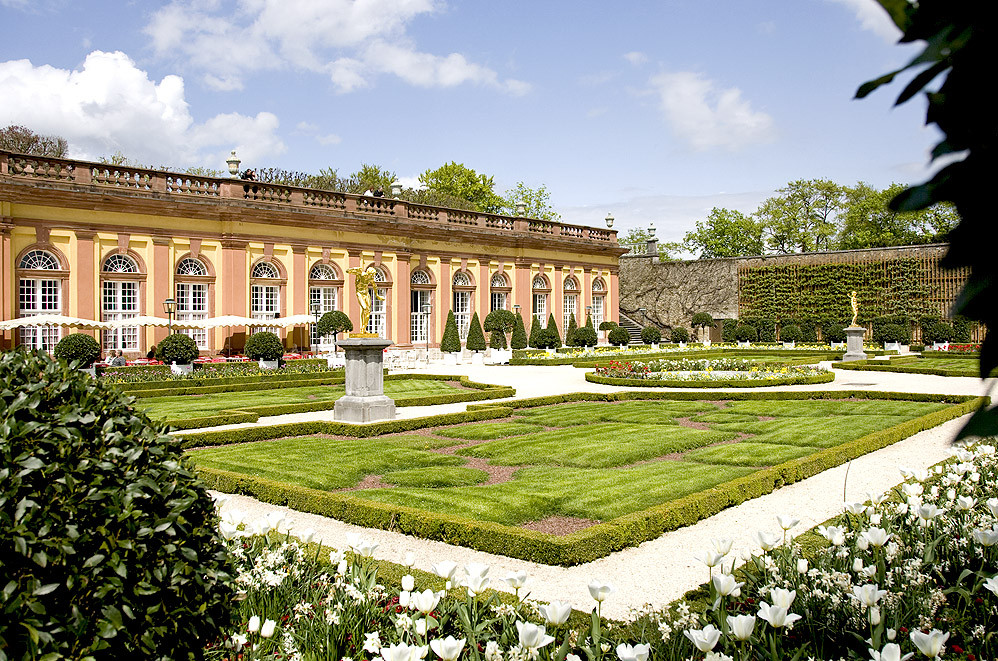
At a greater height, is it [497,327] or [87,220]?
[87,220]

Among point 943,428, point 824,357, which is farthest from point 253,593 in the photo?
point 824,357

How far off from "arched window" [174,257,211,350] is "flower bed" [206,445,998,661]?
24.5 m

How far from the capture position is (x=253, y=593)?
3.85 meters

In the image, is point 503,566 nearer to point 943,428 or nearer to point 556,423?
point 556,423

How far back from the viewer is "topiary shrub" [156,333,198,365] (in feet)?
73.3

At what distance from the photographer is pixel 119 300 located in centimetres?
2586

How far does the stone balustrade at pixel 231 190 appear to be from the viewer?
24.3 metres

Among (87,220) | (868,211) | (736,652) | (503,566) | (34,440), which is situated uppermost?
(868,211)

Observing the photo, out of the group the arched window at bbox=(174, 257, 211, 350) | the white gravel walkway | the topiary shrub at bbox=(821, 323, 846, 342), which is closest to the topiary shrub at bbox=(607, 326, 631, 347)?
the topiary shrub at bbox=(821, 323, 846, 342)

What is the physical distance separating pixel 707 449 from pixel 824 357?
2117 centimetres

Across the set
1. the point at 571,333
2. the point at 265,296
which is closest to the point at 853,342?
the point at 571,333

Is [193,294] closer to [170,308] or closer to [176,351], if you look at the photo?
[170,308]

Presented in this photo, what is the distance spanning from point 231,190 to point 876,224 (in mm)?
44074

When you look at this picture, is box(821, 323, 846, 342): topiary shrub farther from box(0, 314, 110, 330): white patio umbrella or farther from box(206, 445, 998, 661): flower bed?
box(206, 445, 998, 661): flower bed
